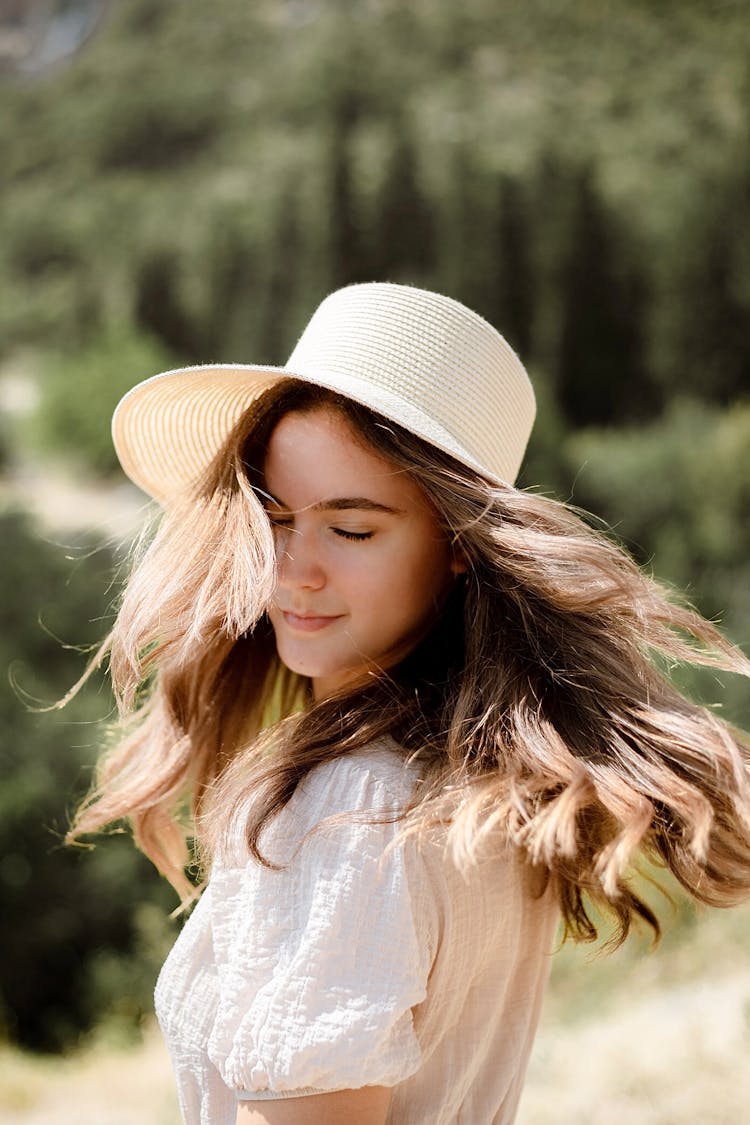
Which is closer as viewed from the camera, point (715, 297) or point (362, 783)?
point (362, 783)

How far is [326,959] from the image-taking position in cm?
92

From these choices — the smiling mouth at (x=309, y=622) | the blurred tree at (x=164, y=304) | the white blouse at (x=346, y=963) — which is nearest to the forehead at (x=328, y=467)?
the smiling mouth at (x=309, y=622)

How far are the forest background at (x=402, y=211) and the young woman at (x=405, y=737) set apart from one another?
648 cm

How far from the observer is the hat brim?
1.13 meters

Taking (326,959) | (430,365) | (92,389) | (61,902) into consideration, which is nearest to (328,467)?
(430,365)

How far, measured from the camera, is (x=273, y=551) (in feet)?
3.66

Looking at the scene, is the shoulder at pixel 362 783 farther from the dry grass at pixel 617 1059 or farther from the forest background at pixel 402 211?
the forest background at pixel 402 211

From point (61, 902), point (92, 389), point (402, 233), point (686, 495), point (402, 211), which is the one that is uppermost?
point (402, 211)

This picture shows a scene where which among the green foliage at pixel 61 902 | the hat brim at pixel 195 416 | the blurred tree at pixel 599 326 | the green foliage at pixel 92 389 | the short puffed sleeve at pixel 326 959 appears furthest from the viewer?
the blurred tree at pixel 599 326

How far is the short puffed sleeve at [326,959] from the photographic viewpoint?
2.98ft

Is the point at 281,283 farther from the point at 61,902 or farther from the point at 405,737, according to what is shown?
the point at 405,737

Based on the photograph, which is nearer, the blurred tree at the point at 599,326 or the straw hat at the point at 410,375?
the straw hat at the point at 410,375

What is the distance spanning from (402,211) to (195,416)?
803 cm

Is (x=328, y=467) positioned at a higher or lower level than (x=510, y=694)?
higher
